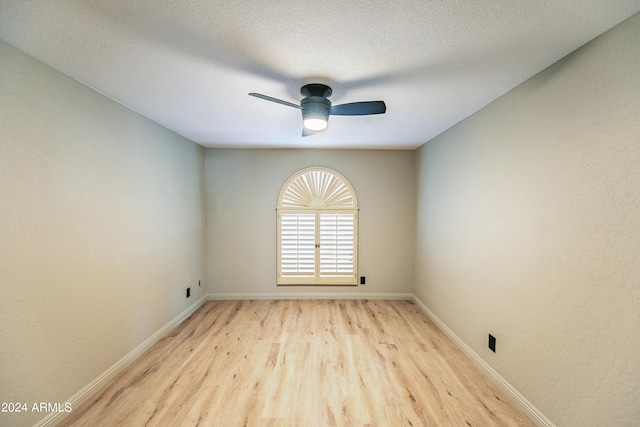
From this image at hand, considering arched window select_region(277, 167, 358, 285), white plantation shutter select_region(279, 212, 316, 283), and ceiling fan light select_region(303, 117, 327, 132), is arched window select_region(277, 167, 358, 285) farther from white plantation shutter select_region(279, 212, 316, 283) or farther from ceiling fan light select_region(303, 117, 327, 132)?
ceiling fan light select_region(303, 117, 327, 132)

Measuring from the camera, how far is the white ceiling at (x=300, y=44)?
3.91ft

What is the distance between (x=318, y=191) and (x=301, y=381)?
263 centimetres

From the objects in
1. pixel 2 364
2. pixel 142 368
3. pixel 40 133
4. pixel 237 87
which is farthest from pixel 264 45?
pixel 142 368

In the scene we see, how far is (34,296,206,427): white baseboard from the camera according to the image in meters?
1.71

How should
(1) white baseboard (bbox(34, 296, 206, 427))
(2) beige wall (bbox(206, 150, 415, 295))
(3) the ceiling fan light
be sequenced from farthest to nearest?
(2) beige wall (bbox(206, 150, 415, 295))
(3) the ceiling fan light
(1) white baseboard (bbox(34, 296, 206, 427))

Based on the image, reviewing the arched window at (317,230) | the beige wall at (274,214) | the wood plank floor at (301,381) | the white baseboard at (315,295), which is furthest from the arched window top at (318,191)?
the wood plank floor at (301,381)

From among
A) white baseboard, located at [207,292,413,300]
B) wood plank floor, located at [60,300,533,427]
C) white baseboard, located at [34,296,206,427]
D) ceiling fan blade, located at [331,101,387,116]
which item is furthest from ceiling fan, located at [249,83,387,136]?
Answer: white baseboard, located at [207,292,413,300]

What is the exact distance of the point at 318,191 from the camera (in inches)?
164

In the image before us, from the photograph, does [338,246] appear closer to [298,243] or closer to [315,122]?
[298,243]

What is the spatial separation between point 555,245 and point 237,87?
2.39 meters

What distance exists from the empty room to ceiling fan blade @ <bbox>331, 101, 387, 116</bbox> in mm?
12

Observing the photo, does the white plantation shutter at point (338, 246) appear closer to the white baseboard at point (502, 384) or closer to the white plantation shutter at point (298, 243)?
the white plantation shutter at point (298, 243)

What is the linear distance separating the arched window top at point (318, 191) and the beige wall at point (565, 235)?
1893mm

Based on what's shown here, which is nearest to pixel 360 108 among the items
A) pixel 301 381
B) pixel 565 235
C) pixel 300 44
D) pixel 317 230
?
pixel 300 44
